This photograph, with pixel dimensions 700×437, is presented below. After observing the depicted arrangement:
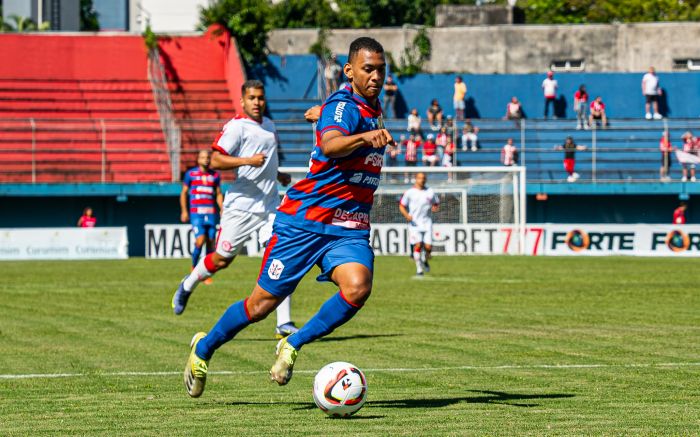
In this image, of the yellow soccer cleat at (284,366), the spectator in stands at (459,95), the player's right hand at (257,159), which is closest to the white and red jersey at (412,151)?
the spectator in stands at (459,95)

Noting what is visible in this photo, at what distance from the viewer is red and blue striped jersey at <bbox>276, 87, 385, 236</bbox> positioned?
8438 mm

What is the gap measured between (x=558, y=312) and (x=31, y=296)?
30.0 feet

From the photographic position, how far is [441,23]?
191 ft

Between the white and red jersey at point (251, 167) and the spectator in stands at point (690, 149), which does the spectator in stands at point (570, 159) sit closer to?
the spectator in stands at point (690, 149)

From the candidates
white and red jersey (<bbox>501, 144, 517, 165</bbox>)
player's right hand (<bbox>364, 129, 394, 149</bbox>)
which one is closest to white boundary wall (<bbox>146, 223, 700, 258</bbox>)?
white and red jersey (<bbox>501, 144, 517, 165</bbox>)

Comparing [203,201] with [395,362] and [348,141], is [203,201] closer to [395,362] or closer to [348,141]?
[395,362]

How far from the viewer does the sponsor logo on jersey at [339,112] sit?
323 inches

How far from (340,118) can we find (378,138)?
20.9 inches

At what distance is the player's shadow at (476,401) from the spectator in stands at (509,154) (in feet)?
119

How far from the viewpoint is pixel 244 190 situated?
14625 millimetres

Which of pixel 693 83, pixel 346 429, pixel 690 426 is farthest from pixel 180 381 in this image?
pixel 693 83

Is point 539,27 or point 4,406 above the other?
point 539,27

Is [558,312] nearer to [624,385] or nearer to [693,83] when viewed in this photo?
[624,385]

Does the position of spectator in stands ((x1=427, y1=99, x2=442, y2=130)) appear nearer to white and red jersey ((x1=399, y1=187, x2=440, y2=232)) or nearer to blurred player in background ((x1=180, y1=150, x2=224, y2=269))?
white and red jersey ((x1=399, y1=187, x2=440, y2=232))
